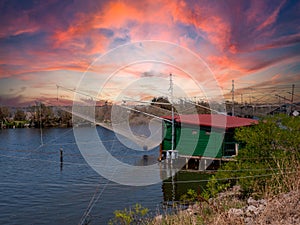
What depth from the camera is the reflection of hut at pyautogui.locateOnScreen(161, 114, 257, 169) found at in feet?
49.5

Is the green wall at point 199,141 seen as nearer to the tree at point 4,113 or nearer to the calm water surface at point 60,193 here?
the calm water surface at point 60,193

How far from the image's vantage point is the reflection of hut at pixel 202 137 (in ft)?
49.5

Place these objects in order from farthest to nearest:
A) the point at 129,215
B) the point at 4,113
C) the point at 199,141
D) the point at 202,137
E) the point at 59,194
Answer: the point at 4,113 < the point at 199,141 < the point at 202,137 < the point at 59,194 < the point at 129,215

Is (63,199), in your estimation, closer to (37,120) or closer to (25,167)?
(25,167)

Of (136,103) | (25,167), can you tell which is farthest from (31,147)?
(136,103)

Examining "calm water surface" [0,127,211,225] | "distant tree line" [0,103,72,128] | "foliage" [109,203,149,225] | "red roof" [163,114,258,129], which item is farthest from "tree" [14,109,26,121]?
"foliage" [109,203,149,225]

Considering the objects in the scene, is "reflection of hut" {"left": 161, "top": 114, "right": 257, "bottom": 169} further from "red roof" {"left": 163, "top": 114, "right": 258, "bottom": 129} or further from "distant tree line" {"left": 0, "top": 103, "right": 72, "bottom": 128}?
"distant tree line" {"left": 0, "top": 103, "right": 72, "bottom": 128}

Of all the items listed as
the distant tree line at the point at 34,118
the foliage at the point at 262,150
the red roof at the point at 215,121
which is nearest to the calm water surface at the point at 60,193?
the foliage at the point at 262,150

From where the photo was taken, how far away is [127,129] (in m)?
18.3

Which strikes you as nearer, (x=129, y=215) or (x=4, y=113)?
(x=129, y=215)

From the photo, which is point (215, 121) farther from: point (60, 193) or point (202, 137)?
point (60, 193)

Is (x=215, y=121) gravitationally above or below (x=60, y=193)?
above

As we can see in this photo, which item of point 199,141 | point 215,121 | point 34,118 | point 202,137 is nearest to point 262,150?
point 202,137

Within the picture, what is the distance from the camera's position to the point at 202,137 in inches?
612
